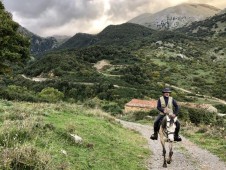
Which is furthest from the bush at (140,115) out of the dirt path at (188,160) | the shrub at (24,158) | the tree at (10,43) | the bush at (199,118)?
the shrub at (24,158)

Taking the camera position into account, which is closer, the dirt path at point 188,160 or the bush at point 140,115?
the dirt path at point 188,160

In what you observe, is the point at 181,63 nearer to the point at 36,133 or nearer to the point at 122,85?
the point at 122,85

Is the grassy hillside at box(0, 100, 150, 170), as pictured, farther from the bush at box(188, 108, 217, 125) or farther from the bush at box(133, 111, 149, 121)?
the bush at box(133, 111, 149, 121)

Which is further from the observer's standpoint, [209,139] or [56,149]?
[209,139]

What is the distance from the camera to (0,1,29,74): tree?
36.8 meters

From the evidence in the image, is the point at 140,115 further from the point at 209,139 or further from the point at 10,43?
the point at 209,139

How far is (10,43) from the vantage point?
38.3 m

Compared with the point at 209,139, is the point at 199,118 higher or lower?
lower

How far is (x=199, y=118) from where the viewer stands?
155ft

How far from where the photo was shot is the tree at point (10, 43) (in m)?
36.8

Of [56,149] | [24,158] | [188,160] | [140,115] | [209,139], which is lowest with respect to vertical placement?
[140,115]

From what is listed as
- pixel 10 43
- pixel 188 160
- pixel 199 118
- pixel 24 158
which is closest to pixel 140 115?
pixel 199 118

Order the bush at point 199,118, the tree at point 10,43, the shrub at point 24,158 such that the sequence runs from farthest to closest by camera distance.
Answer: the bush at point 199,118
the tree at point 10,43
the shrub at point 24,158

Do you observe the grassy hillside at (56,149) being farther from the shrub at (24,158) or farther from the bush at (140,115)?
the bush at (140,115)
